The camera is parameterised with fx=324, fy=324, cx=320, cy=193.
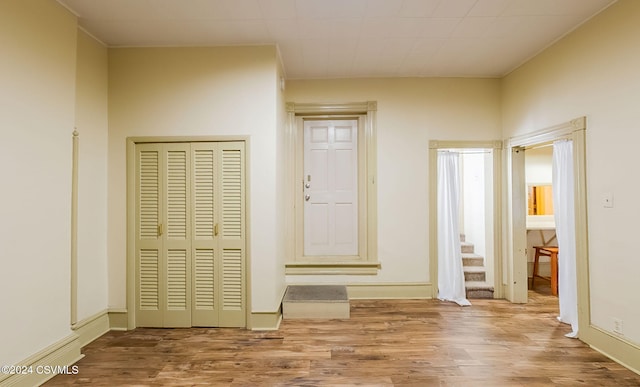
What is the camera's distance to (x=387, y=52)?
140 inches

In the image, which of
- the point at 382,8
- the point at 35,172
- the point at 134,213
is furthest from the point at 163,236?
the point at 382,8

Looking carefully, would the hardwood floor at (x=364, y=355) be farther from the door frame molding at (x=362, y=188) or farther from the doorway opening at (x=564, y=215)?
the door frame molding at (x=362, y=188)

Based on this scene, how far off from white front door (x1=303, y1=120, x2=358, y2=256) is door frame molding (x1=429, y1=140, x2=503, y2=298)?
0.98 m

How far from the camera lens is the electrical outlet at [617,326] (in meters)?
2.61

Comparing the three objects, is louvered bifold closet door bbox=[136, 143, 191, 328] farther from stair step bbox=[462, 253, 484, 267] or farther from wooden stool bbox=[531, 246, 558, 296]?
wooden stool bbox=[531, 246, 558, 296]

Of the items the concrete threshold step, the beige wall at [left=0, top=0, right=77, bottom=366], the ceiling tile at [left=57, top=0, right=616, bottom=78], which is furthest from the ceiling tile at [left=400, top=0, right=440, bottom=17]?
the concrete threshold step

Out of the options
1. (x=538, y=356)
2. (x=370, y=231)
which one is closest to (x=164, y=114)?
(x=370, y=231)

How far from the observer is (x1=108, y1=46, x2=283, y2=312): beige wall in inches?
130

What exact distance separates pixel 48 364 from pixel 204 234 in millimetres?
1501

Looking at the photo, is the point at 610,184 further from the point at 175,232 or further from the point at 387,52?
the point at 175,232

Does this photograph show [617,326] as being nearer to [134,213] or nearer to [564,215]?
[564,215]

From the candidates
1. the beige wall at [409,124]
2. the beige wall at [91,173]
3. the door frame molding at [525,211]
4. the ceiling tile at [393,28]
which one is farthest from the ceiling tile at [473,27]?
the beige wall at [91,173]

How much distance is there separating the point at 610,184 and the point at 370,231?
2419 millimetres

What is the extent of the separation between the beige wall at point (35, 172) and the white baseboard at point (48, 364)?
2.1 inches
